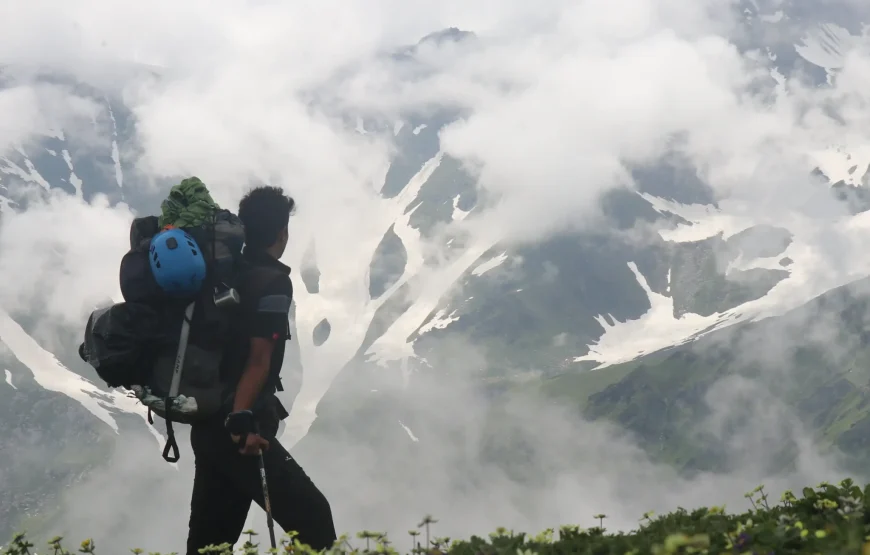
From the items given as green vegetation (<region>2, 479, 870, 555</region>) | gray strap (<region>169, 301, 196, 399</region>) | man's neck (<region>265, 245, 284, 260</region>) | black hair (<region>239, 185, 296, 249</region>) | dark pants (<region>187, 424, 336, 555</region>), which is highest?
black hair (<region>239, 185, 296, 249</region>)

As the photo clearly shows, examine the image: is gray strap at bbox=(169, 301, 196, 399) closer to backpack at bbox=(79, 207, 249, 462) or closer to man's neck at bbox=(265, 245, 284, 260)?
backpack at bbox=(79, 207, 249, 462)

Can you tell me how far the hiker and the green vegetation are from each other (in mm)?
1293

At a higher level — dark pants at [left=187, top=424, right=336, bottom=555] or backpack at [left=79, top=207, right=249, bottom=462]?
backpack at [left=79, top=207, right=249, bottom=462]

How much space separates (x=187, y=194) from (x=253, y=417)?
8.18ft

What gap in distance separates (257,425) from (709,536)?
4580 mm

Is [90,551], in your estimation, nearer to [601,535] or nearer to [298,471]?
[298,471]

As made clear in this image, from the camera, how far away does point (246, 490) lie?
9188 millimetres

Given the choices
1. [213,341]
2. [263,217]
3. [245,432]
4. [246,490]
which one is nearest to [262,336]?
[213,341]

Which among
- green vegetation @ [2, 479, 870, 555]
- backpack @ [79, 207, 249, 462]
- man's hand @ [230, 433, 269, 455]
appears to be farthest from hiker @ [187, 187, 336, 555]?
green vegetation @ [2, 479, 870, 555]

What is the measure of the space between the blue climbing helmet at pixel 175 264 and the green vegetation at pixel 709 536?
7.93 ft

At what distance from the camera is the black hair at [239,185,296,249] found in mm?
9562

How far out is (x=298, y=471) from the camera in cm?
916

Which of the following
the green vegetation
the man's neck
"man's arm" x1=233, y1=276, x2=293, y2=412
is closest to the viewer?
the green vegetation

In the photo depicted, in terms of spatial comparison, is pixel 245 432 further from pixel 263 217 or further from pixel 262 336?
pixel 263 217
